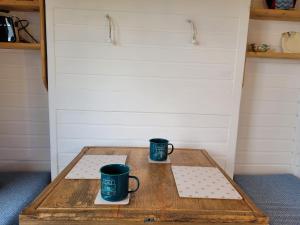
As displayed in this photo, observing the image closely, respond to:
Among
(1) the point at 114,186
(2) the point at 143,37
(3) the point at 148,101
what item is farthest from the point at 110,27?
(1) the point at 114,186

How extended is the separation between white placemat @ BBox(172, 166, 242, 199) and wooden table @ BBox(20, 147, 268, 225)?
3 cm

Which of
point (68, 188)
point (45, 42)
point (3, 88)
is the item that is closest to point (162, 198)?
point (68, 188)

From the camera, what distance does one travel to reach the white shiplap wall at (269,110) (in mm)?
1808

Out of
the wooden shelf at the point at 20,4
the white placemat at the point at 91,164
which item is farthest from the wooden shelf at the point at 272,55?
the wooden shelf at the point at 20,4

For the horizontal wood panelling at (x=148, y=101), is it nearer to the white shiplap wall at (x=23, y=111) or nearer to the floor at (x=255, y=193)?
the white shiplap wall at (x=23, y=111)

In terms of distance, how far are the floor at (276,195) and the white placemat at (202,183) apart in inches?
16.0

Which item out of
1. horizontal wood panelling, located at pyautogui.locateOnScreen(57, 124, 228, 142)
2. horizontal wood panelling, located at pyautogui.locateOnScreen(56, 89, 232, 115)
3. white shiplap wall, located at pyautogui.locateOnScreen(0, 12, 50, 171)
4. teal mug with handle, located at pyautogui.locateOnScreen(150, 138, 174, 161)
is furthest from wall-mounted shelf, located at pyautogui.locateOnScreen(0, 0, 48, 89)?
teal mug with handle, located at pyautogui.locateOnScreen(150, 138, 174, 161)

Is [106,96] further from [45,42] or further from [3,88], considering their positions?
[3,88]

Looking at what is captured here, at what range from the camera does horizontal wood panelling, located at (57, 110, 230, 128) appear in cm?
161

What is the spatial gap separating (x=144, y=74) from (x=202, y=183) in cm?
82

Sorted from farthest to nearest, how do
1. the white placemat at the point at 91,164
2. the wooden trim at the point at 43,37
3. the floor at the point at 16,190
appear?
the wooden trim at the point at 43,37
the floor at the point at 16,190
the white placemat at the point at 91,164

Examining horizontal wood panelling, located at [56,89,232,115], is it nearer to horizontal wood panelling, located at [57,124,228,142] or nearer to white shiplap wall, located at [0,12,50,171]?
horizontal wood panelling, located at [57,124,228,142]

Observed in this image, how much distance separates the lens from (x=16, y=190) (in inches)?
56.0

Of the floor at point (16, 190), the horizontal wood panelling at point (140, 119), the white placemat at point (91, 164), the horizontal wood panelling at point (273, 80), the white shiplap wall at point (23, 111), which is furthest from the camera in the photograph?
the horizontal wood panelling at point (273, 80)
